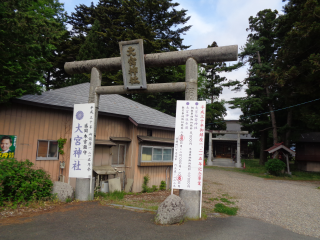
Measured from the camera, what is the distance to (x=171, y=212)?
589 cm

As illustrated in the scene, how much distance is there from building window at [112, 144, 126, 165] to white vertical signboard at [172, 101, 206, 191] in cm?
538

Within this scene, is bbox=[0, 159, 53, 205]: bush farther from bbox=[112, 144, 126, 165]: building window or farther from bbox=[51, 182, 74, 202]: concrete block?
bbox=[112, 144, 126, 165]: building window

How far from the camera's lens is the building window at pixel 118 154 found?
38.0ft

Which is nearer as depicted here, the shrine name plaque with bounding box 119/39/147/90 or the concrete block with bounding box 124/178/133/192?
the shrine name plaque with bounding box 119/39/147/90

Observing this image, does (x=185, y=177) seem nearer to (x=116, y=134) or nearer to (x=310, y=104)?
(x=116, y=134)

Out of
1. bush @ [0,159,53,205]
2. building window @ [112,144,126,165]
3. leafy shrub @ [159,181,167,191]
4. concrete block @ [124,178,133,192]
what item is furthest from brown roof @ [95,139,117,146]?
leafy shrub @ [159,181,167,191]

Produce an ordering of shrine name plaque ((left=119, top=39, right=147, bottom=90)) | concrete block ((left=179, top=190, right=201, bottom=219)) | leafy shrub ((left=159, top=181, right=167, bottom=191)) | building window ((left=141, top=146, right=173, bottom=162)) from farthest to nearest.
Answer: leafy shrub ((left=159, top=181, right=167, bottom=191)) → building window ((left=141, top=146, right=173, bottom=162)) → shrine name plaque ((left=119, top=39, right=147, bottom=90)) → concrete block ((left=179, top=190, right=201, bottom=219))

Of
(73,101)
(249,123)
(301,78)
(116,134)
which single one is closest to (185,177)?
(116,134)

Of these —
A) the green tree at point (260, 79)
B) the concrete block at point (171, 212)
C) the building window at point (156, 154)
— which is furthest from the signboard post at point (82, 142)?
the green tree at point (260, 79)

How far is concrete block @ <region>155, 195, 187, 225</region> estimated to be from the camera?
5.86 meters

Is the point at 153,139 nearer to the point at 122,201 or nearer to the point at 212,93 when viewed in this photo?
the point at 122,201

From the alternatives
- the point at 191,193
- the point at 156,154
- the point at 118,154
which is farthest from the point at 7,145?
the point at 156,154

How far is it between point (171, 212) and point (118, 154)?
6386 mm

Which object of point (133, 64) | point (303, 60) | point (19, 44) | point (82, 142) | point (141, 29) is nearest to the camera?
point (19, 44)
